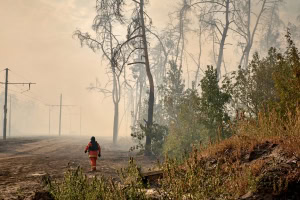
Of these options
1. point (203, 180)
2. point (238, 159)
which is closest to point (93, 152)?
point (238, 159)

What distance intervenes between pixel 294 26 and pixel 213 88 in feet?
102

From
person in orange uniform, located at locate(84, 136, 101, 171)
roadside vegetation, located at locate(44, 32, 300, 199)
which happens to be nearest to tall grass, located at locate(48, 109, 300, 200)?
roadside vegetation, located at locate(44, 32, 300, 199)

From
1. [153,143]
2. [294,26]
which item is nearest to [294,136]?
[153,143]

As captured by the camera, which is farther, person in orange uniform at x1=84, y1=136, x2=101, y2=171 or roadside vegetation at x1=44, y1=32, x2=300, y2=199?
person in orange uniform at x1=84, y1=136, x2=101, y2=171

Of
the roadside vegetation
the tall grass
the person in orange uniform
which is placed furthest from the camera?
the person in orange uniform

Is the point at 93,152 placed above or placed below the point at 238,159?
below

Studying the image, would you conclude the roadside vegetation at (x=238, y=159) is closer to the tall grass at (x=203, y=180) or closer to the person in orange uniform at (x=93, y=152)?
the tall grass at (x=203, y=180)

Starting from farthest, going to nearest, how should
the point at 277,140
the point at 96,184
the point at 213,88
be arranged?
the point at 213,88 < the point at 277,140 < the point at 96,184

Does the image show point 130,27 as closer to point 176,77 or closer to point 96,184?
point 176,77

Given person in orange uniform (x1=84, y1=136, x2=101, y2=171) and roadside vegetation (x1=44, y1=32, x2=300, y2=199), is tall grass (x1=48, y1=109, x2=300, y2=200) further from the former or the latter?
person in orange uniform (x1=84, y1=136, x2=101, y2=171)

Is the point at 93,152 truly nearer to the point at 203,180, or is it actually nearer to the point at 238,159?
the point at 238,159

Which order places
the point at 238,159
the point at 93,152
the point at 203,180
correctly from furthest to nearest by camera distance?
1. the point at 93,152
2. the point at 238,159
3. the point at 203,180

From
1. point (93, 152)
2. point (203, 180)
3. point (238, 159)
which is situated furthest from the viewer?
point (93, 152)

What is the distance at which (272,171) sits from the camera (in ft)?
17.2
